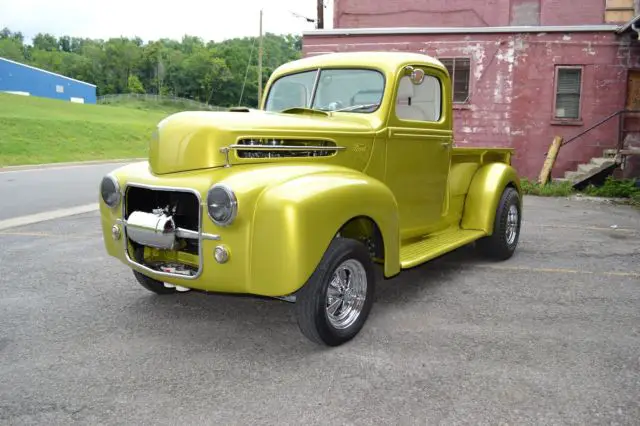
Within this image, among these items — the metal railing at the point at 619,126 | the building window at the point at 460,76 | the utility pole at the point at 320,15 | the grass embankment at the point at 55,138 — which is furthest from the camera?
the grass embankment at the point at 55,138

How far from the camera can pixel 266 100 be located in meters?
5.21

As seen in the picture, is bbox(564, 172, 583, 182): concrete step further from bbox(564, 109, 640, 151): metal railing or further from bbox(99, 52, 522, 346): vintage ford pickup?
bbox(99, 52, 522, 346): vintage ford pickup

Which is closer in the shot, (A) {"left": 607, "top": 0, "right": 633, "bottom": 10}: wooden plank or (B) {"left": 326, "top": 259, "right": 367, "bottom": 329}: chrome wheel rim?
(B) {"left": 326, "top": 259, "right": 367, "bottom": 329}: chrome wheel rim

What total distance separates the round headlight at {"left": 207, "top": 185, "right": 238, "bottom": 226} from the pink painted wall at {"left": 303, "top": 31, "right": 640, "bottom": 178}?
41.8 feet

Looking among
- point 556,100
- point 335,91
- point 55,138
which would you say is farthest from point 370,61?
point 55,138

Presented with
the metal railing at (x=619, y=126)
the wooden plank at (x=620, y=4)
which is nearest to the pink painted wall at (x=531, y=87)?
the metal railing at (x=619, y=126)

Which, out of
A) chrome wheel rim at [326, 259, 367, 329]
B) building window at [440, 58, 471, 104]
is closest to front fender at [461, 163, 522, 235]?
chrome wheel rim at [326, 259, 367, 329]

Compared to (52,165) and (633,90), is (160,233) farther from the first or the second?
(52,165)

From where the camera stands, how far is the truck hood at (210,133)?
11.6 feet

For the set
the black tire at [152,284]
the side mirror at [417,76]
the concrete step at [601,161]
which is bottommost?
the black tire at [152,284]

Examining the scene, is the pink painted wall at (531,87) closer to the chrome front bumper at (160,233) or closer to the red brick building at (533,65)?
the red brick building at (533,65)

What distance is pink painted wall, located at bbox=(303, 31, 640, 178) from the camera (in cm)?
1420

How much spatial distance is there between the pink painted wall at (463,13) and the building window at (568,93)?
1510 millimetres

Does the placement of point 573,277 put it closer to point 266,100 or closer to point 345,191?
point 345,191
